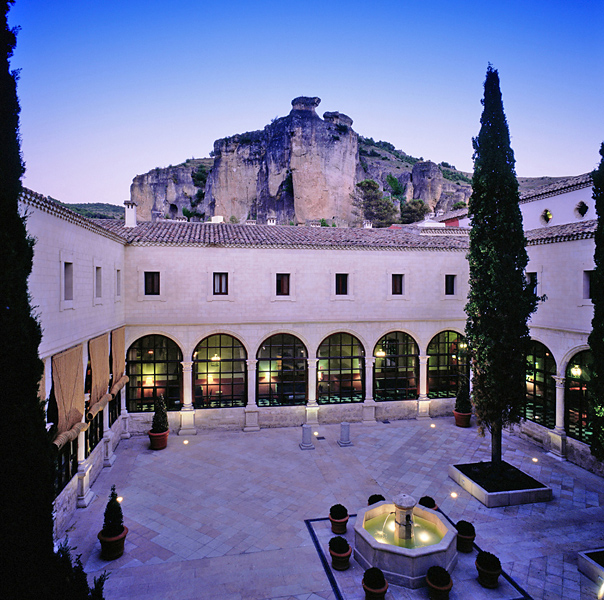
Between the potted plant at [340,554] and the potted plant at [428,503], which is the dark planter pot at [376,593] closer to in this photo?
the potted plant at [340,554]

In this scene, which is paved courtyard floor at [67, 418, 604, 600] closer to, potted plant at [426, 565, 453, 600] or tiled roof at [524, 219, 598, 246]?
potted plant at [426, 565, 453, 600]

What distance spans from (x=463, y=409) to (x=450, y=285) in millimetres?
6157

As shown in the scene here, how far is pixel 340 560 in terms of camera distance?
29.2ft

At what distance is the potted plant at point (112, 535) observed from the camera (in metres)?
9.23

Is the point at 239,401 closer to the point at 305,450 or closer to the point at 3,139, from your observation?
the point at 305,450

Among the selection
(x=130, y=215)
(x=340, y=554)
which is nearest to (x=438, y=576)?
(x=340, y=554)

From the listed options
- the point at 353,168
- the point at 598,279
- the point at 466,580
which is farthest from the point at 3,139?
the point at 353,168

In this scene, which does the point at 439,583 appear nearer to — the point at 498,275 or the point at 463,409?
the point at 498,275

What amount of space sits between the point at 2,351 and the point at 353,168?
55.0 meters

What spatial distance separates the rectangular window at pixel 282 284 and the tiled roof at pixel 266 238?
1.42 metres

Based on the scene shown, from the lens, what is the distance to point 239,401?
61.1ft

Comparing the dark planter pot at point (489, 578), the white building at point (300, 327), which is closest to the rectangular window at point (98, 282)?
the white building at point (300, 327)

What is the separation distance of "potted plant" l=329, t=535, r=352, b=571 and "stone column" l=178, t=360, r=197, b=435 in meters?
10.1

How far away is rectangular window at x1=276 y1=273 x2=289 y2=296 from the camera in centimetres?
1878
